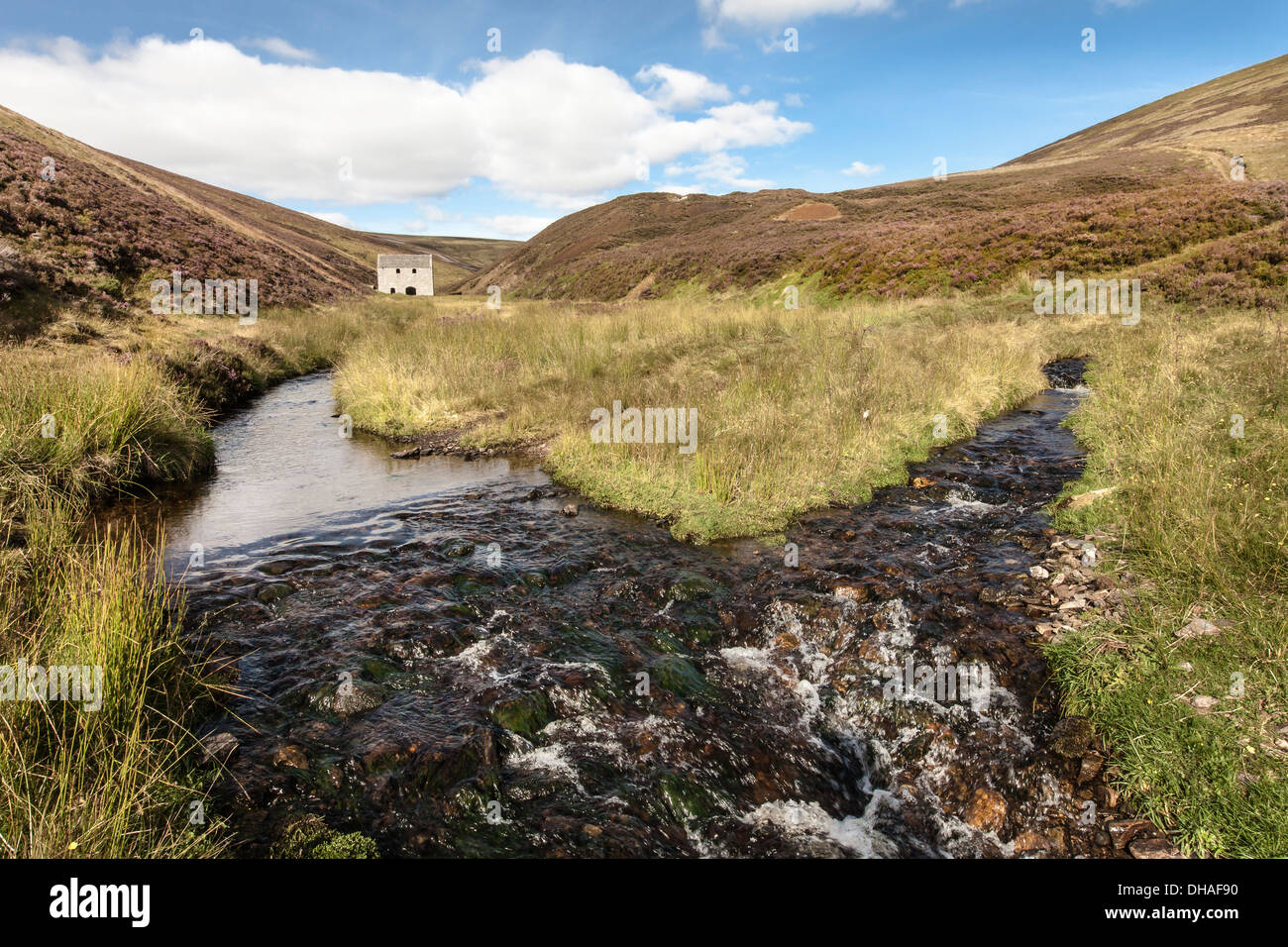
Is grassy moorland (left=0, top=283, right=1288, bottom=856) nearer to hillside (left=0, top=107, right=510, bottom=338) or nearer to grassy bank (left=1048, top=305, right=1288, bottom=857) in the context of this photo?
grassy bank (left=1048, top=305, right=1288, bottom=857)

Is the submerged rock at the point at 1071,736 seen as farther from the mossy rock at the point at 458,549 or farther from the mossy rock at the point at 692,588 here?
the mossy rock at the point at 458,549

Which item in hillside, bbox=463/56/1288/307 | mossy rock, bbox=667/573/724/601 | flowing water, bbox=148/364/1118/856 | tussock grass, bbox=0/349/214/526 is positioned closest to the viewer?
flowing water, bbox=148/364/1118/856

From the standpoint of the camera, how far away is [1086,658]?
4.54 metres

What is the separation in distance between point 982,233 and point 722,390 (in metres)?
28.1

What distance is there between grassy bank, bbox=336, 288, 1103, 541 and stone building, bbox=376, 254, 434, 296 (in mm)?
69295

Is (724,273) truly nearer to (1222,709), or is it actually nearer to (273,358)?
(273,358)

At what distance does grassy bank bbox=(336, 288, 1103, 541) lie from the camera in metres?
8.70

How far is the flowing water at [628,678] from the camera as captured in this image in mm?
3678

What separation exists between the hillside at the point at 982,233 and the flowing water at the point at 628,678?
20.3 metres

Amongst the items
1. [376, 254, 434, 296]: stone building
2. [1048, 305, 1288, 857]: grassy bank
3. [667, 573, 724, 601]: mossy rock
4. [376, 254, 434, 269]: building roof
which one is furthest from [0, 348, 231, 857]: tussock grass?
[376, 254, 434, 269]: building roof

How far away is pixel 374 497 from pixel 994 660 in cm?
832

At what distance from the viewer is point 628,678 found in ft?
16.2

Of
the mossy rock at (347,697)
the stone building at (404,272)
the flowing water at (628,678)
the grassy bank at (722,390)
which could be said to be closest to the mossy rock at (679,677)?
the flowing water at (628,678)
